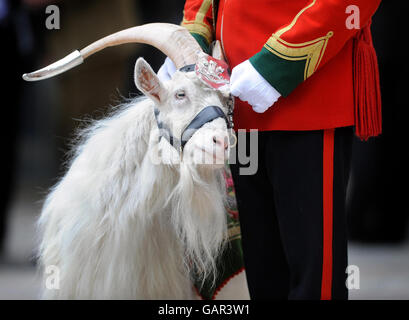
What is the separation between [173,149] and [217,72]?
281 millimetres

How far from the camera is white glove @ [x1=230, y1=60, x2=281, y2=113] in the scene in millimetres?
1955

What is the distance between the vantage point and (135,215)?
7.29 feet

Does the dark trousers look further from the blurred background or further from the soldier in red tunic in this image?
the blurred background

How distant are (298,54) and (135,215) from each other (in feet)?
2.52

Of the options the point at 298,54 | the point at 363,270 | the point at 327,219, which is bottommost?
the point at 363,270

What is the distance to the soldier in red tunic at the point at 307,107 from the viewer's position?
1.94 metres

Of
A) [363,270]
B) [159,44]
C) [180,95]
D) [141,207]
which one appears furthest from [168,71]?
[363,270]

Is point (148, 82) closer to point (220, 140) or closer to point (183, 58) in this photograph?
point (183, 58)

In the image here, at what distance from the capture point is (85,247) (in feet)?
7.55

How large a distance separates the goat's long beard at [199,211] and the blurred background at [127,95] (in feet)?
7.58

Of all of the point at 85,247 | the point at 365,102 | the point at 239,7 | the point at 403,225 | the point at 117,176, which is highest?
the point at 239,7

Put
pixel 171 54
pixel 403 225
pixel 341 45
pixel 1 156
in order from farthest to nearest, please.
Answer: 1. pixel 403 225
2. pixel 1 156
3. pixel 171 54
4. pixel 341 45
